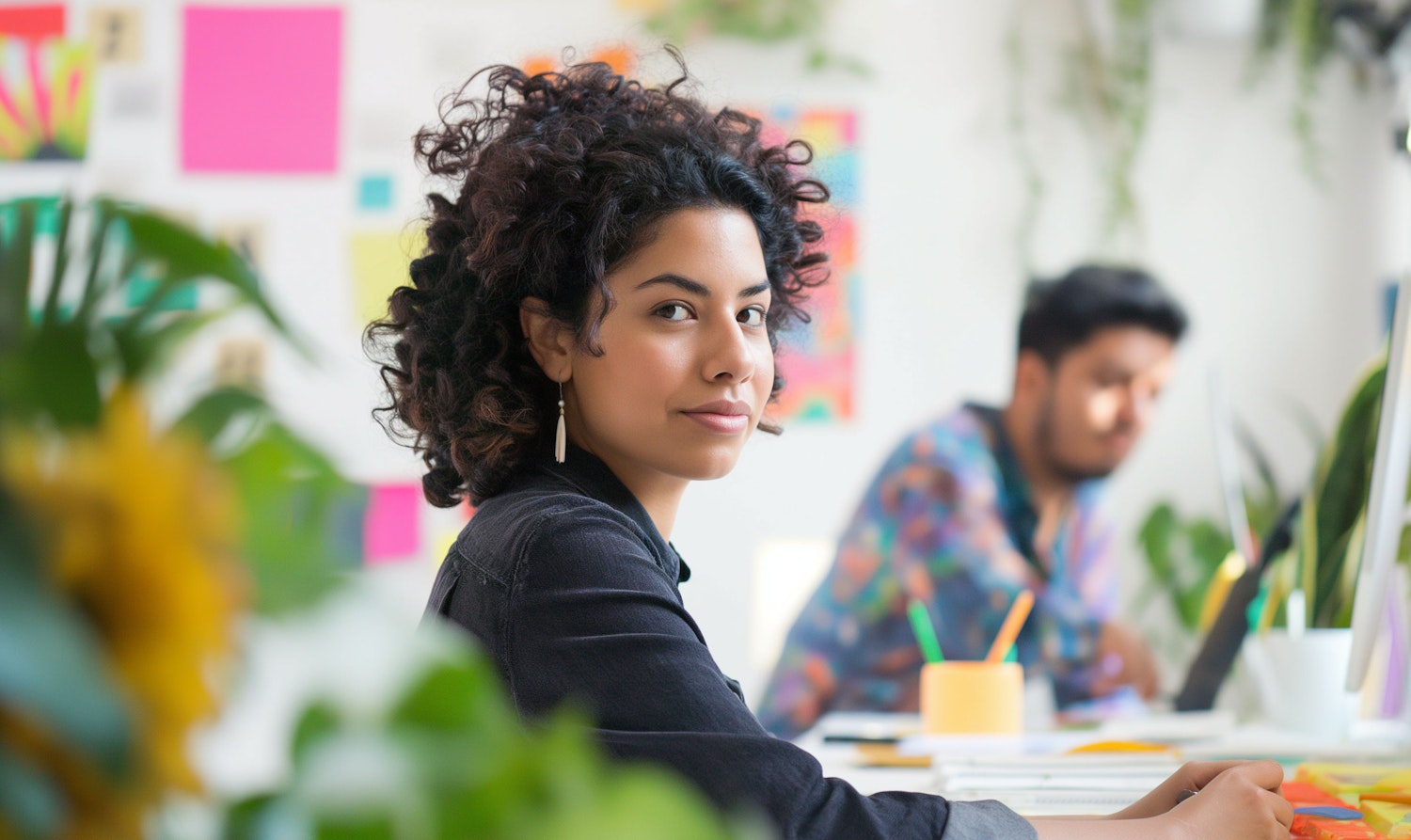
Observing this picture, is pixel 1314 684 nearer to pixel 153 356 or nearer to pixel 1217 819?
pixel 1217 819

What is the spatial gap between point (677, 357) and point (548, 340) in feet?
0.44

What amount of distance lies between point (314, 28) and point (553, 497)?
Result: 233cm

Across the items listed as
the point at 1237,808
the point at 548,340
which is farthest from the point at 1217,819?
the point at 548,340

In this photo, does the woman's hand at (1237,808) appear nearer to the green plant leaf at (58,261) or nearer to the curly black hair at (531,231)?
the curly black hair at (531,231)

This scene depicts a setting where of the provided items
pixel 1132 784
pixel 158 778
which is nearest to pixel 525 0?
pixel 1132 784

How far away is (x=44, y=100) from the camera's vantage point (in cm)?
280

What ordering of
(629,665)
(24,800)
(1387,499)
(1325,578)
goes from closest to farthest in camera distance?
1. (24,800)
2. (629,665)
3. (1387,499)
4. (1325,578)

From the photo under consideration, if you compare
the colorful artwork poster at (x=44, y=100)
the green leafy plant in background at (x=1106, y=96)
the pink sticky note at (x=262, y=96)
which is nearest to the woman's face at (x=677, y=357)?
the green leafy plant in background at (x=1106, y=96)

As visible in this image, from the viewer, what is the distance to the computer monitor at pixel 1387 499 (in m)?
1.05

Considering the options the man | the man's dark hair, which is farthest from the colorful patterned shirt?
the man's dark hair

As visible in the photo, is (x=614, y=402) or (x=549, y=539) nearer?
(x=549, y=539)

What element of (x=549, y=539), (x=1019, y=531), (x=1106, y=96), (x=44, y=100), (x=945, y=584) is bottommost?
(x=945, y=584)

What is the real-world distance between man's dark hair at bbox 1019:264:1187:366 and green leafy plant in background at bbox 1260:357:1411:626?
1276mm

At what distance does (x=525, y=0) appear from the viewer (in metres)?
2.81
